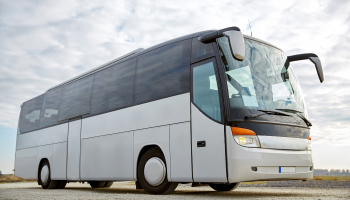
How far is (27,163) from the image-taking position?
14.5m

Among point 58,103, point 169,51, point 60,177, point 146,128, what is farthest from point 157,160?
point 58,103

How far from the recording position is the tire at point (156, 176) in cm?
806

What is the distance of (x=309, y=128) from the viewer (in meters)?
7.84

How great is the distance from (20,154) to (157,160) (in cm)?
916

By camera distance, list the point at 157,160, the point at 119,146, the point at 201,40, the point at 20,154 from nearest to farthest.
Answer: the point at 201,40 → the point at 157,160 → the point at 119,146 → the point at 20,154

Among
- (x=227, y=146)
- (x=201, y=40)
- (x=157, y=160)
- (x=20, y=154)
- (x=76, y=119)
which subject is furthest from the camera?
(x=20, y=154)

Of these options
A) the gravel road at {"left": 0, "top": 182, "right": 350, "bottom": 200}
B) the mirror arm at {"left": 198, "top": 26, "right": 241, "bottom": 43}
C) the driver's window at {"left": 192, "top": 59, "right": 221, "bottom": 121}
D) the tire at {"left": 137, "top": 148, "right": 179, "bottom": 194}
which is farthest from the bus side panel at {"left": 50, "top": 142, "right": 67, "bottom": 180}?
the mirror arm at {"left": 198, "top": 26, "right": 241, "bottom": 43}

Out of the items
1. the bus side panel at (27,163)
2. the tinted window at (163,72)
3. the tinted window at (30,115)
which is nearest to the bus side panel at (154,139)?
the tinted window at (163,72)

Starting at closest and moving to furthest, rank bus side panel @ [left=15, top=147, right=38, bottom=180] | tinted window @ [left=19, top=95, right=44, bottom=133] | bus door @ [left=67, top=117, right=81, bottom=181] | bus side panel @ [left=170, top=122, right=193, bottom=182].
Result: 1. bus side panel @ [left=170, top=122, right=193, bottom=182]
2. bus door @ [left=67, top=117, right=81, bottom=181]
3. bus side panel @ [left=15, top=147, right=38, bottom=180]
4. tinted window @ [left=19, top=95, right=44, bottom=133]

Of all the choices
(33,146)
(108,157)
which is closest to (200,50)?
(108,157)

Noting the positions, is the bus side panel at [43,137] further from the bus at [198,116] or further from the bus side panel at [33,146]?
the bus at [198,116]

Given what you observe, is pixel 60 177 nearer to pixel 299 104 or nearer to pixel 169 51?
pixel 169 51

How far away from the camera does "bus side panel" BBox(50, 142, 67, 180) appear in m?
12.2

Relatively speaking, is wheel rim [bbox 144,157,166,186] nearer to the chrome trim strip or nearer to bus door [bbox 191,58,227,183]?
bus door [bbox 191,58,227,183]
